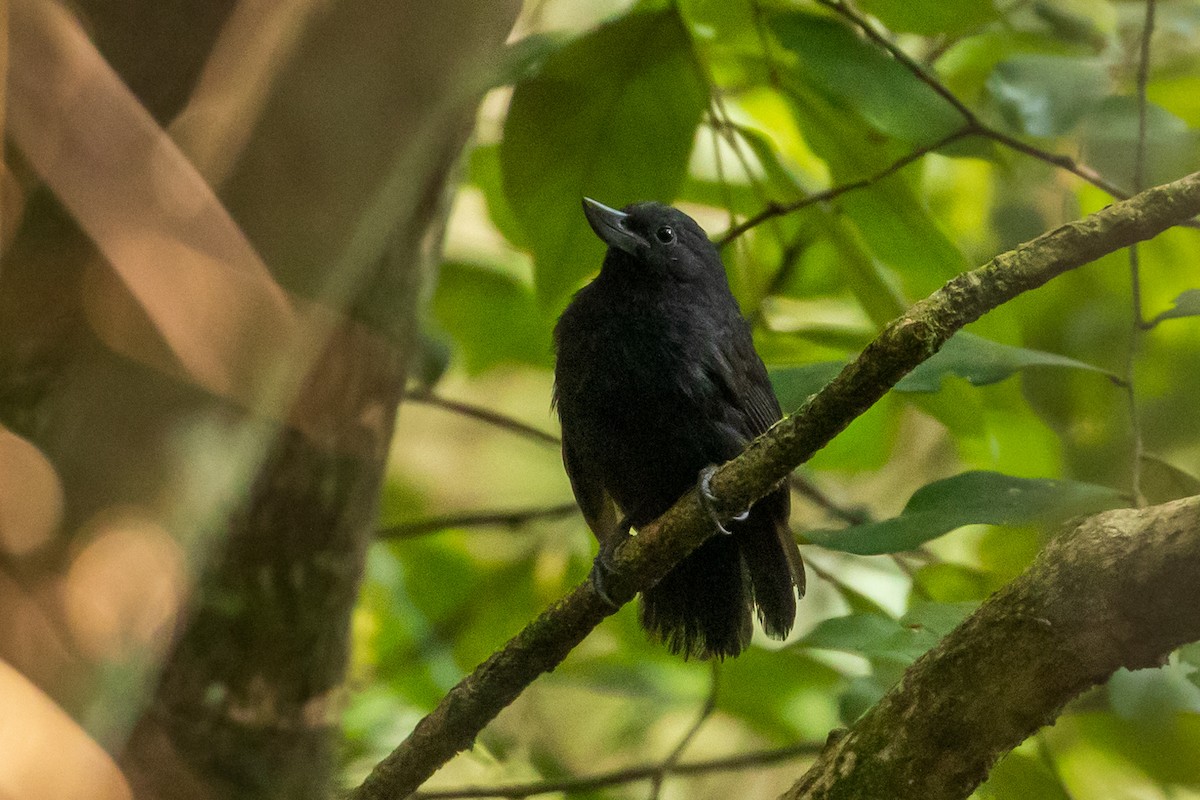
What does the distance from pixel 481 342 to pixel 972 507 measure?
1910 mm

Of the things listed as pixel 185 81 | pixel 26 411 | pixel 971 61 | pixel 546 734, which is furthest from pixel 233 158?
pixel 546 734

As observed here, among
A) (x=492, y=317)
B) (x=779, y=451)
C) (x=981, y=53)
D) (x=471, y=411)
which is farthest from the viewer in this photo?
(x=492, y=317)

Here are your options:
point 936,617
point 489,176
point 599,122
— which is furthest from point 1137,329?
point 489,176

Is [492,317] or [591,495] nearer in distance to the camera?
[591,495]

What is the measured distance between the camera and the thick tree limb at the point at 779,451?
4.56ft

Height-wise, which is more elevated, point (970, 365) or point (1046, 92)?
point (1046, 92)

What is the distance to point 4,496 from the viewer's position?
1312 mm

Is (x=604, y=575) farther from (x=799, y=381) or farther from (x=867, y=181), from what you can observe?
(x=867, y=181)

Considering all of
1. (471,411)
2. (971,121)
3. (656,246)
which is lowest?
(471,411)

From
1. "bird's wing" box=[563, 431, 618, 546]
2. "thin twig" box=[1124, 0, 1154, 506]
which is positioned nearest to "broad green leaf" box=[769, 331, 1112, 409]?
"thin twig" box=[1124, 0, 1154, 506]

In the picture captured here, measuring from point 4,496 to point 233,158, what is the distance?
19.0 inches

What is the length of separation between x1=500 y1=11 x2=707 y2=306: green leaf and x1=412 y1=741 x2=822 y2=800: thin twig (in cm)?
115

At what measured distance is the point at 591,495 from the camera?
2.52 metres

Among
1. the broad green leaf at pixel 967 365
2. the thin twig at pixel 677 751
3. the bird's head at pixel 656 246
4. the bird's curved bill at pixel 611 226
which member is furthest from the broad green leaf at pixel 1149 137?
the thin twig at pixel 677 751
